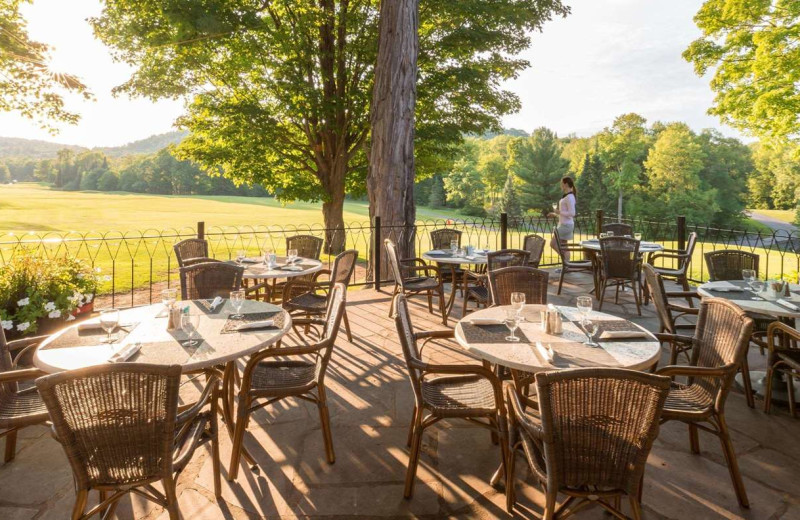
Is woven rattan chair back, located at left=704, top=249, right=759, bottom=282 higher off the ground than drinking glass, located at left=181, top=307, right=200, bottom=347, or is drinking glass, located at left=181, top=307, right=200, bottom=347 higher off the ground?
woven rattan chair back, located at left=704, top=249, right=759, bottom=282

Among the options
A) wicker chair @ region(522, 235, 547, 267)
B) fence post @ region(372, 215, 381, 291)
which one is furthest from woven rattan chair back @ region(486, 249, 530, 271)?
fence post @ region(372, 215, 381, 291)

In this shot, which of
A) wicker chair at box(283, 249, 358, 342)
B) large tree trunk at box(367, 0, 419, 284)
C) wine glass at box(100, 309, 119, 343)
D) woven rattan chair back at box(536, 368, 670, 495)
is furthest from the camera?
large tree trunk at box(367, 0, 419, 284)

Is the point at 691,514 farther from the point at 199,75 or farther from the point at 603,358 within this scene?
the point at 199,75

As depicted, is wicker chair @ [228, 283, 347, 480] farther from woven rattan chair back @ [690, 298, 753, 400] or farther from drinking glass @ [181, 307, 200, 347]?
woven rattan chair back @ [690, 298, 753, 400]

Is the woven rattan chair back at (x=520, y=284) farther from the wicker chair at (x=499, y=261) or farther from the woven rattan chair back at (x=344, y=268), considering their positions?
the woven rattan chair back at (x=344, y=268)

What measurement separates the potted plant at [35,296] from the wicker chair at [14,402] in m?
1.50

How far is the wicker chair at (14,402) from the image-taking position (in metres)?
2.31

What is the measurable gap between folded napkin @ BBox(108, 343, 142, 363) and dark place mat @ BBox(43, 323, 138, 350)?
0.25 meters

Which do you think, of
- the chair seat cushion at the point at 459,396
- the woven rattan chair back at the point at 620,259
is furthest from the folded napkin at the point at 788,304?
the chair seat cushion at the point at 459,396

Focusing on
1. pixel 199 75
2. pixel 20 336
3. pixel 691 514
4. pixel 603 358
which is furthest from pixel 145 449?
pixel 199 75

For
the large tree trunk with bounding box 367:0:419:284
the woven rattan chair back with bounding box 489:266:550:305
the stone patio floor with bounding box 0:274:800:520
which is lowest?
the stone patio floor with bounding box 0:274:800:520

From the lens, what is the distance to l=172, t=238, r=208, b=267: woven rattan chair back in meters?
5.65

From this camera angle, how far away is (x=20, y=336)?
4.18 metres

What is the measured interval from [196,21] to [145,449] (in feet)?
29.5
